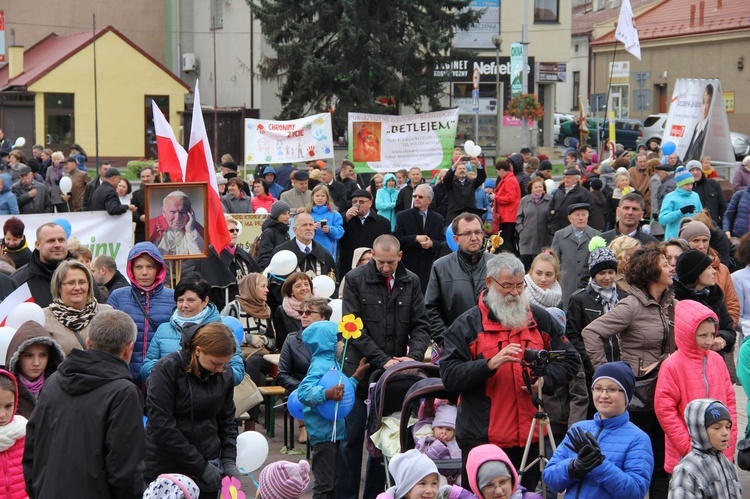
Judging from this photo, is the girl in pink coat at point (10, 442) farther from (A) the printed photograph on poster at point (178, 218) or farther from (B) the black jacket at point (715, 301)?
(B) the black jacket at point (715, 301)

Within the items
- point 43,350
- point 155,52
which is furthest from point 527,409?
point 155,52

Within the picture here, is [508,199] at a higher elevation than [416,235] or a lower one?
higher

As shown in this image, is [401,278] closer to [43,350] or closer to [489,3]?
[43,350]

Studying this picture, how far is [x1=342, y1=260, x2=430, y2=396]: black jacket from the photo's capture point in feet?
26.2

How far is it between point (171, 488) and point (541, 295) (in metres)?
3.50

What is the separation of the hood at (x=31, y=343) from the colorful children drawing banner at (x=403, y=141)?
14.5 meters

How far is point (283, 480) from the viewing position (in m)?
5.96

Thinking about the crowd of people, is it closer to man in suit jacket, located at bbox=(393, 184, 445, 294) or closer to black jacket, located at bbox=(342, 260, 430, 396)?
black jacket, located at bbox=(342, 260, 430, 396)

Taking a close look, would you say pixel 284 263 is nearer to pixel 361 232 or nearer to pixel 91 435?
pixel 361 232

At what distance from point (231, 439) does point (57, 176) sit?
15540 millimetres

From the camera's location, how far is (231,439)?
614 centimetres

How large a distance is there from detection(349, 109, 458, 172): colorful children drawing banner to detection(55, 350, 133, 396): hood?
15835 millimetres

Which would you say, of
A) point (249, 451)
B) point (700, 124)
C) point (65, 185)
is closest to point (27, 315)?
point (249, 451)

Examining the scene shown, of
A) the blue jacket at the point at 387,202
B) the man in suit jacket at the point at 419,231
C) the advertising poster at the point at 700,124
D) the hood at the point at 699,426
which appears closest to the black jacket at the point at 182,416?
the hood at the point at 699,426
